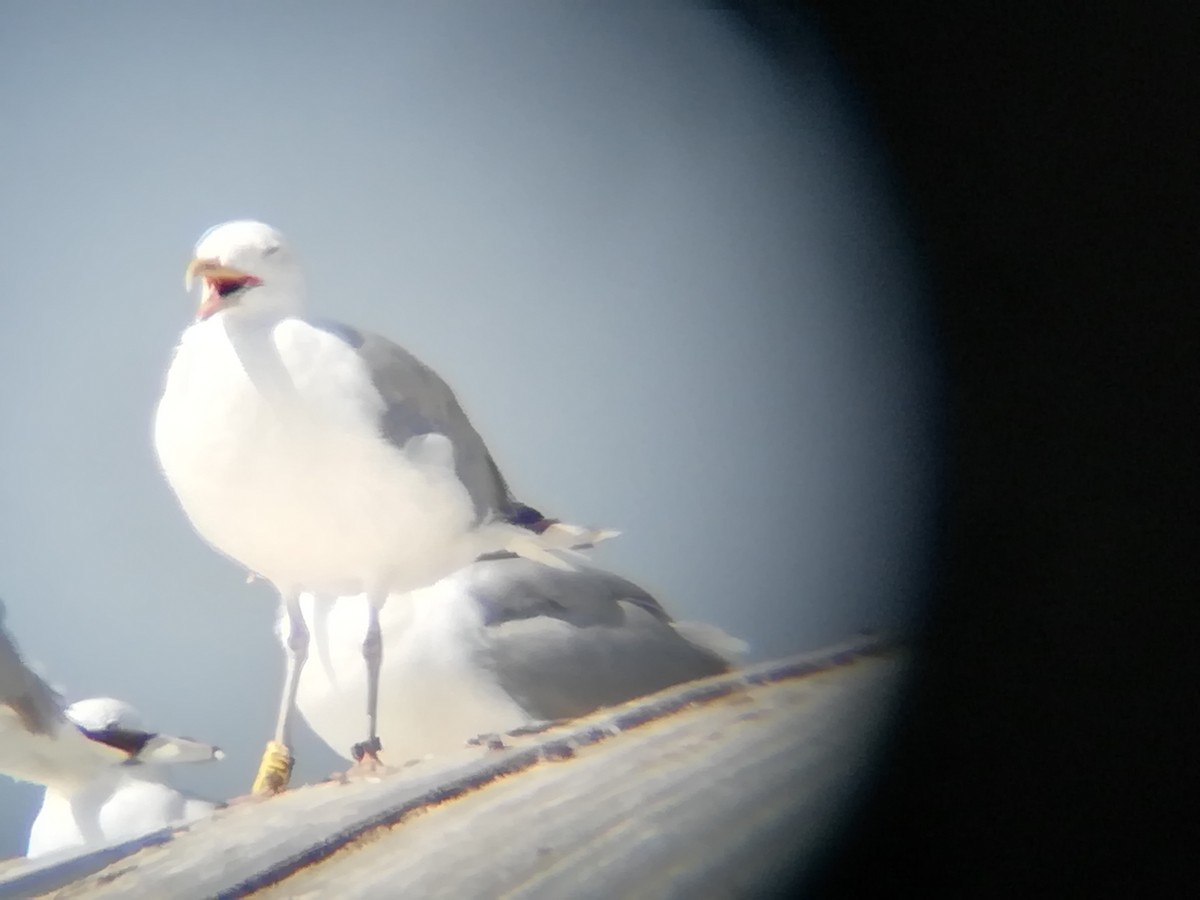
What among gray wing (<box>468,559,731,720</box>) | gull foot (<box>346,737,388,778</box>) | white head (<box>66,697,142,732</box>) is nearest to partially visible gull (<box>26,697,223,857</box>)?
white head (<box>66,697,142,732</box>)

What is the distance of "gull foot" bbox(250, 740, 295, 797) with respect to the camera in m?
1.06

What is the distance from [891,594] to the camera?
1.26 meters

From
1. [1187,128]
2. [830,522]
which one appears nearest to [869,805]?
[830,522]

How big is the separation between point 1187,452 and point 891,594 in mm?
372

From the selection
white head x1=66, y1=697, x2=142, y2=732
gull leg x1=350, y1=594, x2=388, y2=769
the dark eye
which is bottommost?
white head x1=66, y1=697, x2=142, y2=732

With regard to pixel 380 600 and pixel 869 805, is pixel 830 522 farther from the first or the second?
pixel 380 600

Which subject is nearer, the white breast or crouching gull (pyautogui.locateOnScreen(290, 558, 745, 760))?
the white breast

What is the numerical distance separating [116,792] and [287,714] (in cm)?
18

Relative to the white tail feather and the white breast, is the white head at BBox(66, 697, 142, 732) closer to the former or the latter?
the white breast

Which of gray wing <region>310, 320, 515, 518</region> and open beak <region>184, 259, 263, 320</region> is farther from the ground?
open beak <region>184, 259, 263, 320</region>

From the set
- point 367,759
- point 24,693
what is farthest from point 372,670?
point 24,693

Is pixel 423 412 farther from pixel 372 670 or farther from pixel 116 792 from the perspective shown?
pixel 116 792

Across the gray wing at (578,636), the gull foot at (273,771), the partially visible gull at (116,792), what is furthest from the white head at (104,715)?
the gray wing at (578,636)

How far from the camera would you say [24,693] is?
104 centimetres
